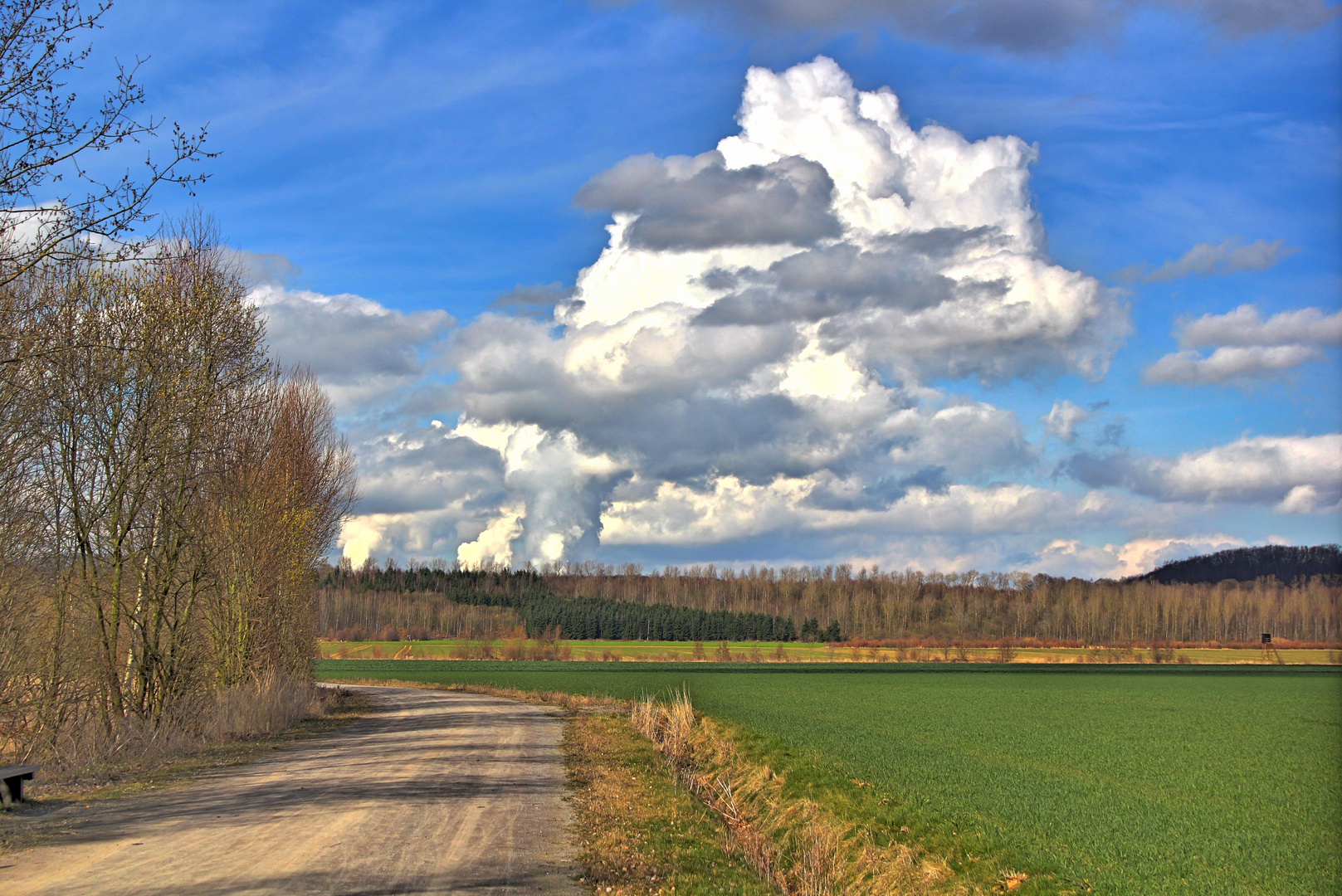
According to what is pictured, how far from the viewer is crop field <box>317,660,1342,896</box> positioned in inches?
604

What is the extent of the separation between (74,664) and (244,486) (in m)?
9.93

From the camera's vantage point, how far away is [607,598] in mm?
175250

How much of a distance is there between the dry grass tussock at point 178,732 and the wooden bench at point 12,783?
8.07 feet

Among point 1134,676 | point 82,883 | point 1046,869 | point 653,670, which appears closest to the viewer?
point 82,883

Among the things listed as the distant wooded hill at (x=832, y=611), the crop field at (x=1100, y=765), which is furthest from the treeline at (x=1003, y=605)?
the crop field at (x=1100, y=765)

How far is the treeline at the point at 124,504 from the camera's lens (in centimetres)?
1708

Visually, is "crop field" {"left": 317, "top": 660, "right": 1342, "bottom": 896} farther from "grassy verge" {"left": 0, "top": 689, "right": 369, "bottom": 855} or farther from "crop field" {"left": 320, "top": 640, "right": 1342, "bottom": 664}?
"crop field" {"left": 320, "top": 640, "right": 1342, "bottom": 664}

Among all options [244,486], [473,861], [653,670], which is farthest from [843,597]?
[473,861]

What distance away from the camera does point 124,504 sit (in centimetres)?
2158

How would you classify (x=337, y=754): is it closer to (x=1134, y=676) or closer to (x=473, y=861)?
(x=473, y=861)

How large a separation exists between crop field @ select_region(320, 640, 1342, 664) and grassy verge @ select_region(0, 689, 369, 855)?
89741mm

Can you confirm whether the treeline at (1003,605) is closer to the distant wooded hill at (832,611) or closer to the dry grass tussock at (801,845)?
the distant wooded hill at (832,611)

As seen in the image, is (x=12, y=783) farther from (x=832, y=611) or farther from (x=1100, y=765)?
(x=832, y=611)

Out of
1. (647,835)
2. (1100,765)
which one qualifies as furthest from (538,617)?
(647,835)
